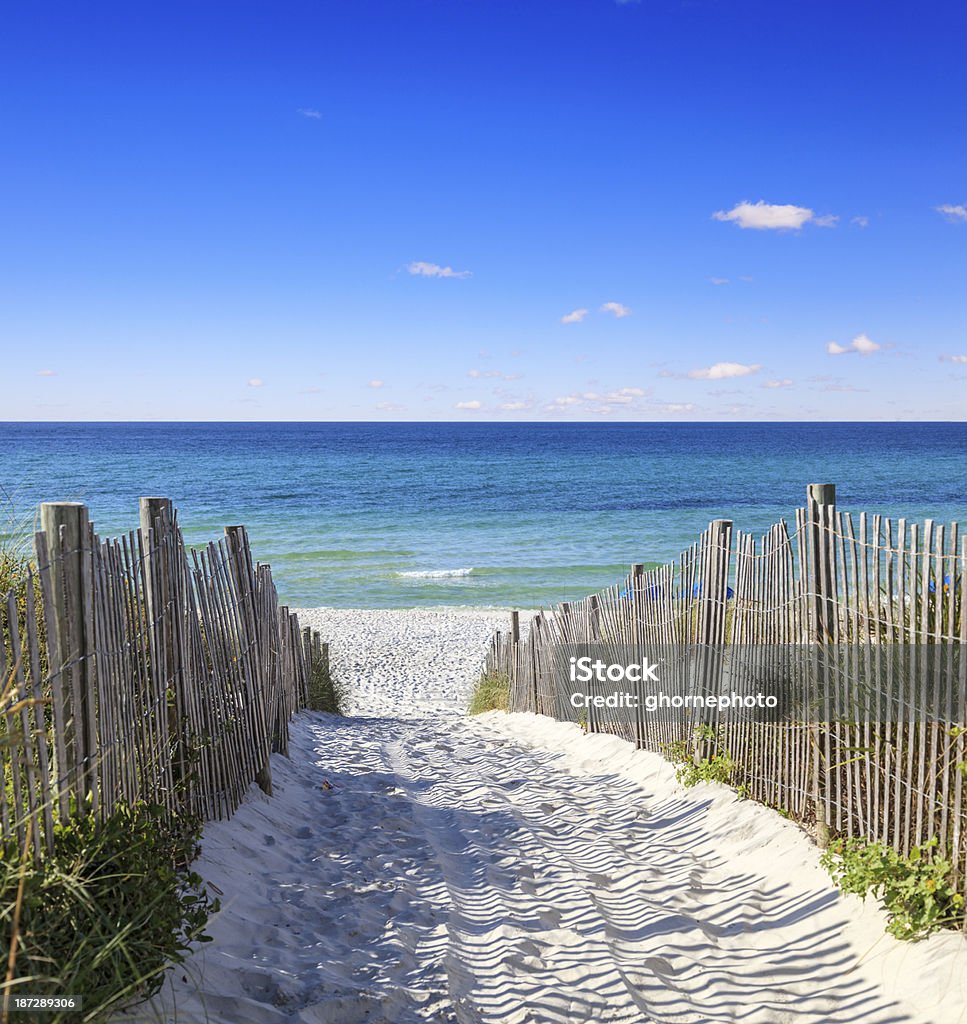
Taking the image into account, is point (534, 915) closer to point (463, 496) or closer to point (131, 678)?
point (131, 678)

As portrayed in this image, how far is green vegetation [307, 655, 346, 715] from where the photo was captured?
9.41 meters

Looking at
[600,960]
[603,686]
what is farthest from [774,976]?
[603,686]

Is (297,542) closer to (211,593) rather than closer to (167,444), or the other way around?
(211,593)

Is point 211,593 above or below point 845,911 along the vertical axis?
above

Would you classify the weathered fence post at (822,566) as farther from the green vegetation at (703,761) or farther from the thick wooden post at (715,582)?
the green vegetation at (703,761)

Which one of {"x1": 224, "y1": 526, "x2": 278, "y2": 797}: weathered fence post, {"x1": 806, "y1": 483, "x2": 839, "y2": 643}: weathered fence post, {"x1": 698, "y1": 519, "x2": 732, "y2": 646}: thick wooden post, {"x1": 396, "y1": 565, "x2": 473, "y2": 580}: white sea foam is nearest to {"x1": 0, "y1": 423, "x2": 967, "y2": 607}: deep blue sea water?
{"x1": 396, "y1": 565, "x2": 473, "y2": 580}: white sea foam

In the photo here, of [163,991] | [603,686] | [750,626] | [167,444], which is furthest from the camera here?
[167,444]

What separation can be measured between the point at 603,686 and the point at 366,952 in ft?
14.6

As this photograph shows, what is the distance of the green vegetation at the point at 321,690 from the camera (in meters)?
9.41

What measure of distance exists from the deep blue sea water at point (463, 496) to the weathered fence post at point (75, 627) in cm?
476

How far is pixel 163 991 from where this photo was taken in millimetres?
2541

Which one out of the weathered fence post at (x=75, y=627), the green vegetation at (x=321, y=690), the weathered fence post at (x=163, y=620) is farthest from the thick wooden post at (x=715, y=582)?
the green vegetation at (x=321, y=690)

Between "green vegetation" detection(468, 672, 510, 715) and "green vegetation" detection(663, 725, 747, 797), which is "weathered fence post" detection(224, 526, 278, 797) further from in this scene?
"green vegetation" detection(468, 672, 510, 715)

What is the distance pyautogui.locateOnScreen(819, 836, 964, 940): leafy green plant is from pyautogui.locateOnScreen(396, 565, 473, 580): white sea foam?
20637 millimetres
